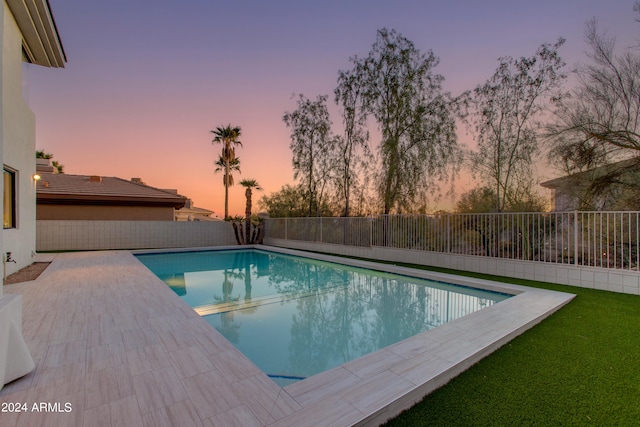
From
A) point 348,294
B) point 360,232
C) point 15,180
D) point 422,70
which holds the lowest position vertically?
point 348,294

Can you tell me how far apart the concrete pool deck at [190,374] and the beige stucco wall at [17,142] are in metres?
3.57

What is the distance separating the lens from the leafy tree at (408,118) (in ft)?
32.5

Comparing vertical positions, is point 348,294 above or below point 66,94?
below

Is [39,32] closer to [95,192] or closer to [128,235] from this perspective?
[95,192]

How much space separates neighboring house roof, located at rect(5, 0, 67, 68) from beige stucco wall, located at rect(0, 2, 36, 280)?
21cm

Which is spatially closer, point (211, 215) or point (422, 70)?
point (422, 70)

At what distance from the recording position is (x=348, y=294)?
6113 millimetres

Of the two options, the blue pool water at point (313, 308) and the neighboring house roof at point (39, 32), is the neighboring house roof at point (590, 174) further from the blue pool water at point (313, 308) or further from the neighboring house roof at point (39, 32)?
the neighboring house roof at point (39, 32)

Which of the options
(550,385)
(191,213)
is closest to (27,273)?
(550,385)

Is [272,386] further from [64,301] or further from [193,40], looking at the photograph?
[193,40]

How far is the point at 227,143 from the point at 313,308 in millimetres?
16551

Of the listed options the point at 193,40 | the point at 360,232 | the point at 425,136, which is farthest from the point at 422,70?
the point at 193,40

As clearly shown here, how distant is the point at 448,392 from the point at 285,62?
1080 cm

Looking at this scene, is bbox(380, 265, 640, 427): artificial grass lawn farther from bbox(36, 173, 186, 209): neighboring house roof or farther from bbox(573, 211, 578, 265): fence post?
bbox(36, 173, 186, 209): neighboring house roof
